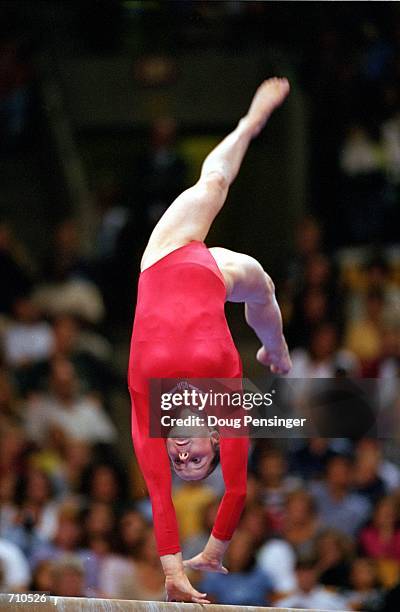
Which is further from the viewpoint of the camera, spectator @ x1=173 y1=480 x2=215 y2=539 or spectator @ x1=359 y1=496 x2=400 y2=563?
spectator @ x1=359 y1=496 x2=400 y2=563

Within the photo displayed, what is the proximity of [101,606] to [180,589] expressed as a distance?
1.19 ft

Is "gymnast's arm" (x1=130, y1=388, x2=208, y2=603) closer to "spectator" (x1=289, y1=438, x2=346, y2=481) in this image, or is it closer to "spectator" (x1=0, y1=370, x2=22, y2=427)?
"spectator" (x1=289, y1=438, x2=346, y2=481)

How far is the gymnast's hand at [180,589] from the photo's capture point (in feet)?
10.7

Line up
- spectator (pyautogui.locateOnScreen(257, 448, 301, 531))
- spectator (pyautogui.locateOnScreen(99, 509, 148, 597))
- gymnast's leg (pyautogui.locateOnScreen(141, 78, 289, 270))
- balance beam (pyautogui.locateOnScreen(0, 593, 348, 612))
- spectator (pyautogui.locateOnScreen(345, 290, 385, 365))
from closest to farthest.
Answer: balance beam (pyautogui.locateOnScreen(0, 593, 348, 612)), gymnast's leg (pyautogui.locateOnScreen(141, 78, 289, 270)), spectator (pyautogui.locateOnScreen(257, 448, 301, 531)), spectator (pyautogui.locateOnScreen(99, 509, 148, 597)), spectator (pyautogui.locateOnScreen(345, 290, 385, 365))

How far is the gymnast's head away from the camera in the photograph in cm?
325

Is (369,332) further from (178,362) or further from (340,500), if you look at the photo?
(178,362)

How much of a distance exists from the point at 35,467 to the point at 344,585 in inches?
59.9

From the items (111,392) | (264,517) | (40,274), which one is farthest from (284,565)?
(40,274)

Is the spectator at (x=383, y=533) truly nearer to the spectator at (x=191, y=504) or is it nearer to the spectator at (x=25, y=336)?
the spectator at (x=191, y=504)

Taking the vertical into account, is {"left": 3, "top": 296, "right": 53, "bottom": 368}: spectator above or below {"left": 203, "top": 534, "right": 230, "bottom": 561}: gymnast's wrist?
above

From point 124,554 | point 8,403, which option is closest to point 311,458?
point 124,554

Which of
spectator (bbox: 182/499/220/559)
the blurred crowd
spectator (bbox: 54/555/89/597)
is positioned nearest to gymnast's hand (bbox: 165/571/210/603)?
spectator (bbox: 182/499/220/559)

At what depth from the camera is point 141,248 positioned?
408 centimetres

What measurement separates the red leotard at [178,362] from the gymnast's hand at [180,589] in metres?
0.08
